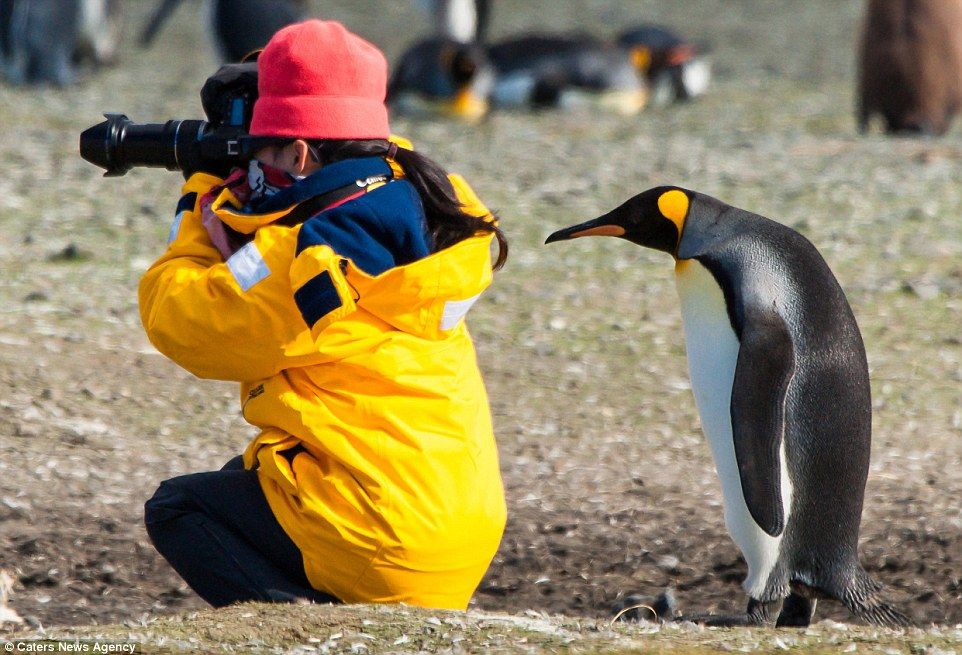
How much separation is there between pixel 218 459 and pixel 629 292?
203cm

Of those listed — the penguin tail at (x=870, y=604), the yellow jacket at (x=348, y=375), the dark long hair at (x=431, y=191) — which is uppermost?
the dark long hair at (x=431, y=191)

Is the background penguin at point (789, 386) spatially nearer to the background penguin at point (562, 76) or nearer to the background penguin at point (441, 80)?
the background penguin at point (441, 80)

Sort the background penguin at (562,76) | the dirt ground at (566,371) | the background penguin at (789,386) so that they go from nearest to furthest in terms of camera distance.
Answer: the background penguin at (789,386) < the dirt ground at (566,371) < the background penguin at (562,76)

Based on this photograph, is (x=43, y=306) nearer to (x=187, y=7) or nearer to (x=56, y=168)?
(x=56, y=168)

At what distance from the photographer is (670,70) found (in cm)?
1027

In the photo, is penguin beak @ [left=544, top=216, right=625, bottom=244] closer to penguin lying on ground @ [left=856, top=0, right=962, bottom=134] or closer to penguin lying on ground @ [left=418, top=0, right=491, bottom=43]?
penguin lying on ground @ [left=856, top=0, right=962, bottom=134]

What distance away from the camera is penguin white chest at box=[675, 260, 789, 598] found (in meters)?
2.54

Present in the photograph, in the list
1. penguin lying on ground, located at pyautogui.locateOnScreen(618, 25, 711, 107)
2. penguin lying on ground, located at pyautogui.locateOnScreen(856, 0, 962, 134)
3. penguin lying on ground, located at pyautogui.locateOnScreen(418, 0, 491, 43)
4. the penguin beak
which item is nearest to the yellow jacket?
the penguin beak

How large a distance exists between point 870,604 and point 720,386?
1.53 feet

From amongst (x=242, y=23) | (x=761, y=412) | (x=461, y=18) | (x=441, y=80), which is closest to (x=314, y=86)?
(x=761, y=412)

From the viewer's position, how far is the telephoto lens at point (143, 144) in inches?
86.7

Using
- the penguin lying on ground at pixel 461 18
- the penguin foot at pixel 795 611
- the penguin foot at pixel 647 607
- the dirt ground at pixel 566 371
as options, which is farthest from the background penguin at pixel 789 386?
the penguin lying on ground at pixel 461 18

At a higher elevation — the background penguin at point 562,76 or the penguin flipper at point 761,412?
the penguin flipper at point 761,412

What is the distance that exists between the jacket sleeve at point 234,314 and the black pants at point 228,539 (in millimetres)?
199
